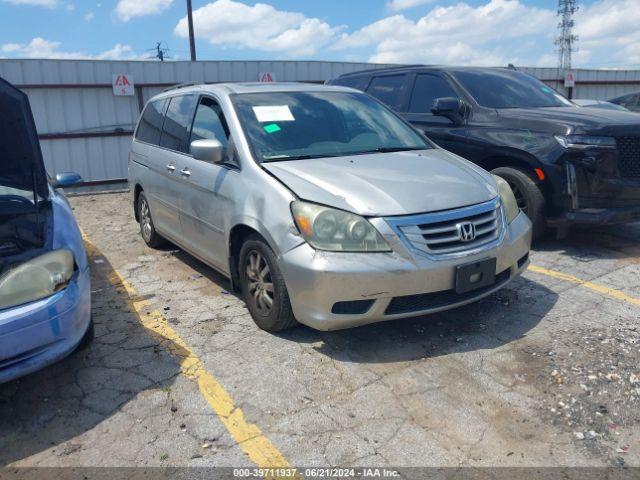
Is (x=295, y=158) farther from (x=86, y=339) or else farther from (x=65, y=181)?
(x=65, y=181)

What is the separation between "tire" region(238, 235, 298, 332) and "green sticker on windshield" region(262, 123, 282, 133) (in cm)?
88

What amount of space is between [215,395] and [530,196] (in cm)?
370

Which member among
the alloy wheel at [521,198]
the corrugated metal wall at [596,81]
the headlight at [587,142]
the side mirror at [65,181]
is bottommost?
the alloy wheel at [521,198]

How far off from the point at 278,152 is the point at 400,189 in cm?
99

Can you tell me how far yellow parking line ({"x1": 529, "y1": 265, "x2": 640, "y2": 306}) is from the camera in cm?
421

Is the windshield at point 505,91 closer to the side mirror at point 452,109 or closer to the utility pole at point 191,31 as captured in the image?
the side mirror at point 452,109

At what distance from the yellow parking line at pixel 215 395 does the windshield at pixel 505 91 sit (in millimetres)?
4121

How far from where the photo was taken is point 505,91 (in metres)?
6.17

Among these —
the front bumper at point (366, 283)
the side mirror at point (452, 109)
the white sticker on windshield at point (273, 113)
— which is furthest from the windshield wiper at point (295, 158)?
the side mirror at point (452, 109)

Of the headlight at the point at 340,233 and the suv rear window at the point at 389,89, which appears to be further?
the suv rear window at the point at 389,89

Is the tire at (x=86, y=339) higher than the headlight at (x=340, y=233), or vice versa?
the headlight at (x=340, y=233)

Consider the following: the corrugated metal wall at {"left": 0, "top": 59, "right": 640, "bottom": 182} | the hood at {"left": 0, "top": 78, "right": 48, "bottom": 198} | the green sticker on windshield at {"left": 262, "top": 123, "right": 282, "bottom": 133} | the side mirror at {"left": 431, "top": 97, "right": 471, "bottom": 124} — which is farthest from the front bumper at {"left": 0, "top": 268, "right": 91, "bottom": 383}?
the corrugated metal wall at {"left": 0, "top": 59, "right": 640, "bottom": 182}

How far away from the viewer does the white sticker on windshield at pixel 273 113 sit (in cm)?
412

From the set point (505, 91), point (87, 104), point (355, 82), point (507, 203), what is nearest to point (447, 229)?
point (507, 203)
